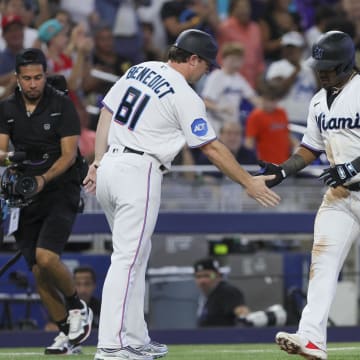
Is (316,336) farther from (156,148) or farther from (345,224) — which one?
(156,148)

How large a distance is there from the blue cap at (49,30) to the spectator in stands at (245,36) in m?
3.15

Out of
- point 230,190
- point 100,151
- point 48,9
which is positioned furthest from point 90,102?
point 100,151

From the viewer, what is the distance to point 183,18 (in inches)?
645

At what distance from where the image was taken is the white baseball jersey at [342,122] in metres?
8.00

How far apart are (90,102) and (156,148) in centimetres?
765

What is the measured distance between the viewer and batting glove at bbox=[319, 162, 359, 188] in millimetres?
7918

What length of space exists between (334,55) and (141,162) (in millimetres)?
1459

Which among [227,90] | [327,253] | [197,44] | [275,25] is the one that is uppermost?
[275,25]

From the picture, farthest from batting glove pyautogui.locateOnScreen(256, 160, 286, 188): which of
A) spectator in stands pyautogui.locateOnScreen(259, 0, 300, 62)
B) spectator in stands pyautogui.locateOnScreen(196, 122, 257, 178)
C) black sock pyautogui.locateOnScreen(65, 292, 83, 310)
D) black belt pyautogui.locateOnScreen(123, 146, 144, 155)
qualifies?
spectator in stands pyautogui.locateOnScreen(259, 0, 300, 62)

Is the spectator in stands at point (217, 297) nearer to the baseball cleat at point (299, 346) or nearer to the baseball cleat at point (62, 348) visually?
the baseball cleat at point (62, 348)

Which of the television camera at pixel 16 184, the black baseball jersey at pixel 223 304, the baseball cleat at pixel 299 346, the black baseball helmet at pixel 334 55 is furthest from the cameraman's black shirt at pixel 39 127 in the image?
the black baseball jersey at pixel 223 304

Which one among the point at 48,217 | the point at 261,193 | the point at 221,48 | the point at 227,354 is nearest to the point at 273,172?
the point at 261,193

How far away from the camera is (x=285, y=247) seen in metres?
15.0

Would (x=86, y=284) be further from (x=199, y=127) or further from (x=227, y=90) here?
(x=199, y=127)
